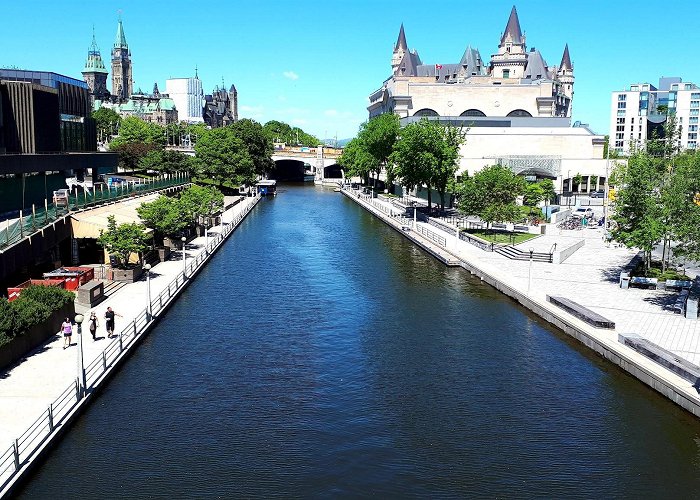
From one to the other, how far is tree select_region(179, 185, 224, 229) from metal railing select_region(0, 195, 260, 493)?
14.7m

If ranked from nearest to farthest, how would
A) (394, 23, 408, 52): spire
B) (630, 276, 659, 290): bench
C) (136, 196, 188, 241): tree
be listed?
(630, 276, 659, 290): bench
(136, 196, 188, 241): tree
(394, 23, 408, 52): spire

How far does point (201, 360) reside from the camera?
1075 inches

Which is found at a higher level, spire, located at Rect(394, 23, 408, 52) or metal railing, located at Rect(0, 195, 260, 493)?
spire, located at Rect(394, 23, 408, 52)

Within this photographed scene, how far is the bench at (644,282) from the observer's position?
38438mm

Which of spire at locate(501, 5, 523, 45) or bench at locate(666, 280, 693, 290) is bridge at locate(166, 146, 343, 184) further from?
bench at locate(666, 280, 693, 290)

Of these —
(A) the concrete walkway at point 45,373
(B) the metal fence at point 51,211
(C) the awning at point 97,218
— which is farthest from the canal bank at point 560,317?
(B) the metal fence at point 51,211

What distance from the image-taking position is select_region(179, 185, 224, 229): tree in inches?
2100

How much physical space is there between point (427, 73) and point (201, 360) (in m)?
171

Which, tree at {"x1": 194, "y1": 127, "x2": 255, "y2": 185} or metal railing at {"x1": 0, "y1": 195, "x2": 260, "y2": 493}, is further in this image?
tree at {"x1": 194, "y1": 127, "x2": 255, "y2": 185}

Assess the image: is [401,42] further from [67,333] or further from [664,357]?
[67,333]

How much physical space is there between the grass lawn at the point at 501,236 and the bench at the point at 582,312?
20495 mm

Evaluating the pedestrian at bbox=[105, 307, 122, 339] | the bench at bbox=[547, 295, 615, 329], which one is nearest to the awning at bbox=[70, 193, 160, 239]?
the pedestrian at bbox=[105, 307, 122, 339]

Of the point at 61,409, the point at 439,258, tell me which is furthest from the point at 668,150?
the point at 61,409

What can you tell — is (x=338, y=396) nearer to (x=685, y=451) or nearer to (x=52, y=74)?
(x=685, y=451)
